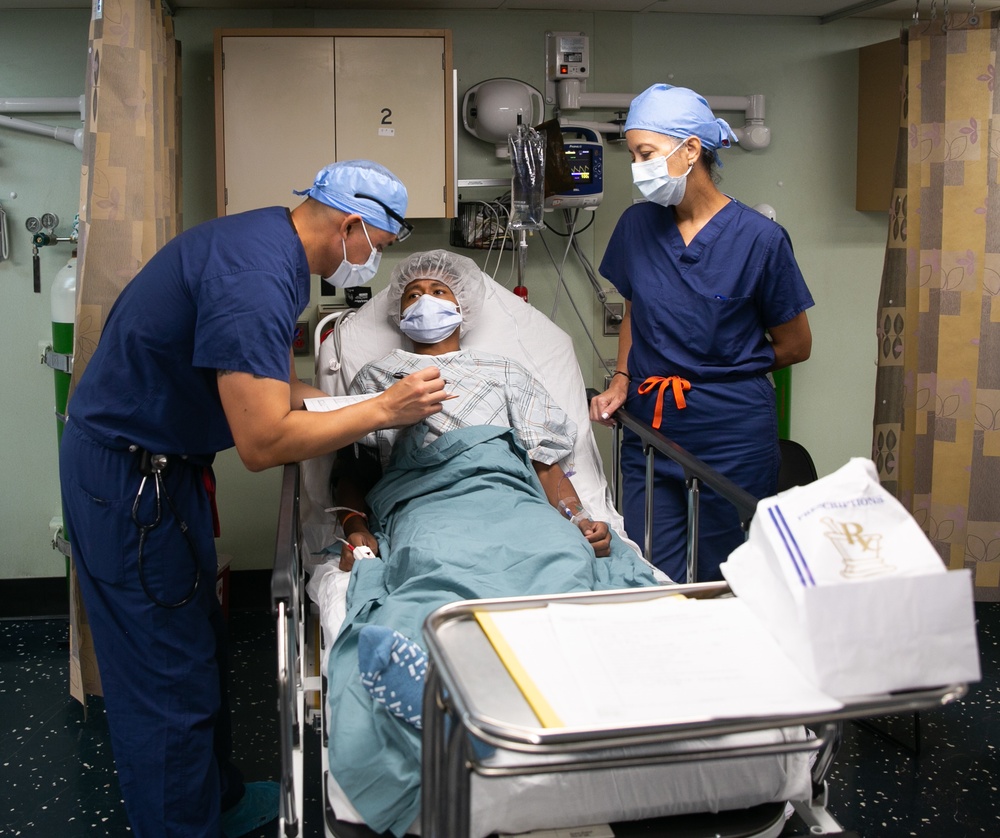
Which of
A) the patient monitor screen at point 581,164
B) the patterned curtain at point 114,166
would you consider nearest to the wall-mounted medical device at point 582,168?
the patient monitor screen at point 581,164

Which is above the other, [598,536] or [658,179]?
[658,179]

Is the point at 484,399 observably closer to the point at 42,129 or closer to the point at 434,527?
the point at 434,527

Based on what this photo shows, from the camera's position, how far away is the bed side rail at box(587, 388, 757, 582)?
1.79 meters

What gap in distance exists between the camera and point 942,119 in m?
3.11

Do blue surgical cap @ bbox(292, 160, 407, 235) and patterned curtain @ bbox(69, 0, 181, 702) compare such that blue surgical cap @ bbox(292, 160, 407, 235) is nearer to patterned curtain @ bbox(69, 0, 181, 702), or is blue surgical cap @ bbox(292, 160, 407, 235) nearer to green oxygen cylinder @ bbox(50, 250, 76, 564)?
patterned curtain @ bbox(69, 0, 181, 702)

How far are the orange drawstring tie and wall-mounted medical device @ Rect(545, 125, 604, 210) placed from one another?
104cm

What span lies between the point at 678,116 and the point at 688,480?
93 cm

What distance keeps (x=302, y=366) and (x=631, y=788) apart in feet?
8.61

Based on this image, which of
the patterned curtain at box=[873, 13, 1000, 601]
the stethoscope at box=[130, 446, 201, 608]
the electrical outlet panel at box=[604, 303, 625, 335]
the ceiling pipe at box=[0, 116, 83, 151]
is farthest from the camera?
the electrical outlet panel at box=[604, 303, 625, 335]

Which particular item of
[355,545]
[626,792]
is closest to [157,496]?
[355,545]

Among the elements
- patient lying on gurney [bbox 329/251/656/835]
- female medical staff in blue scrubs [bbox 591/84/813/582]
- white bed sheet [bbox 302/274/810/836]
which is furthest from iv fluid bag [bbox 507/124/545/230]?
female medical staff in blue scrubs [bbox 591/84/813/582]

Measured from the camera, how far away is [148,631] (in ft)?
6.50

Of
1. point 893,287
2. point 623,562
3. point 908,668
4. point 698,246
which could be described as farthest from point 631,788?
point 893,287

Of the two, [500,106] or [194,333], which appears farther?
Answer: [500,106]
